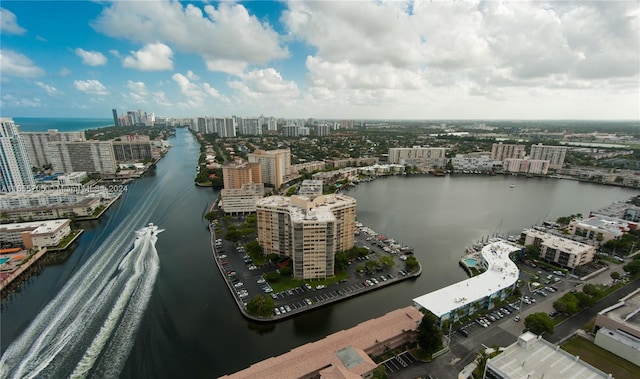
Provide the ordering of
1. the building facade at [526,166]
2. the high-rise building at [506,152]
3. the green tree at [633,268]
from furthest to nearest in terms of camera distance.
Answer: the high-rise building at [506,152] < the building facade at [526,166] < the green tree at [633,268]

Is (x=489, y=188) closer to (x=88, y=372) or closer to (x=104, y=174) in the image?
(x=88, y=372)

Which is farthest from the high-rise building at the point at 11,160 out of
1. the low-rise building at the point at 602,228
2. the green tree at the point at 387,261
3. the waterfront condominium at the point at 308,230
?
the low-rise building at the point at 602,228

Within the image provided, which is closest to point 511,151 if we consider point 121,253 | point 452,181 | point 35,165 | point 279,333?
point 452,181

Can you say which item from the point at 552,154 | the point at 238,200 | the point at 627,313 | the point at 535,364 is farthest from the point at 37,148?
the point at 552,154

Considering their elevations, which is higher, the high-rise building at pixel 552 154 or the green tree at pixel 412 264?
the high-rise building at pixel 552 154

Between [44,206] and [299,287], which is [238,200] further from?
[44,206]

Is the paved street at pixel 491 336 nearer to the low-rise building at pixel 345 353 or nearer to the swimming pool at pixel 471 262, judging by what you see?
the low-rise building at pixel 345 353
